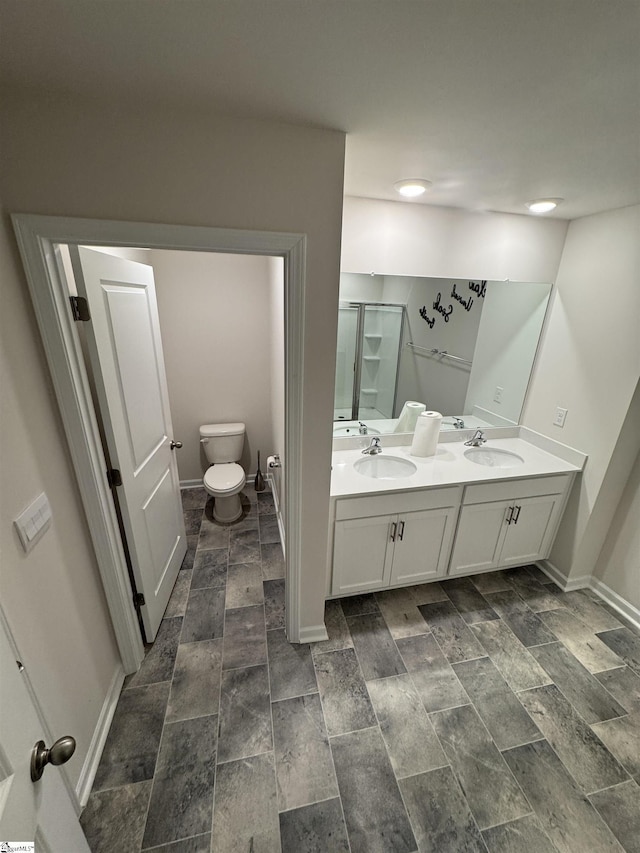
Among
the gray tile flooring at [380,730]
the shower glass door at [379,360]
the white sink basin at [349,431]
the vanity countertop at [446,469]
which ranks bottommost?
the gray tile flooring at [380,730]

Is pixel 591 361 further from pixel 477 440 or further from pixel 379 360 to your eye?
pixel 379 360

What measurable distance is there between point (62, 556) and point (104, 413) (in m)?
0.55

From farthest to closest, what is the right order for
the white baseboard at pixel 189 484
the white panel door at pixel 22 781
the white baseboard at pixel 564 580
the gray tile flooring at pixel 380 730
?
Answer: 1. the white baseboard at pixel 189 484
2. the white baseboard at pixel 564 580
3. the gray tile flooring at pixel 380 730
4. the white panel door at pixel 22 781

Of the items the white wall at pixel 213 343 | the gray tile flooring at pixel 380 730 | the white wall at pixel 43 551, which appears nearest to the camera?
the white wall at pixel 43 551

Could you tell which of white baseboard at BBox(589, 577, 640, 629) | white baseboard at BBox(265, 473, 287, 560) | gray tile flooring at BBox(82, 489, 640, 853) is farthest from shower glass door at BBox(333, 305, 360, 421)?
white baseboard at BBox(589, 577, 640, 629)

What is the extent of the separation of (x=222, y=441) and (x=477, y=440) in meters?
2.13

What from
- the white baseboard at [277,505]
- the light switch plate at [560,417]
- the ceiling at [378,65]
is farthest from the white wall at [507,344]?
the white baseboard at [277,505]

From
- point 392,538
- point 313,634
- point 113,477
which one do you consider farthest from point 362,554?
point 113,477

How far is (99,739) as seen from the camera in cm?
138

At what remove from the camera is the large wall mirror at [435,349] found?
215 cm

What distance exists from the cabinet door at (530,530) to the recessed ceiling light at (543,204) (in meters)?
1.67

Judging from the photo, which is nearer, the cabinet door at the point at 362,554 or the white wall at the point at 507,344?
the cabinet door at the point at 362,554

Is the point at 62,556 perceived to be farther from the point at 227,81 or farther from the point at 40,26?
the point at 227,81

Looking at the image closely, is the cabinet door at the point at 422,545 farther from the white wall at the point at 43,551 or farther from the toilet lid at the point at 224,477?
the white wall at the point at 43,551
